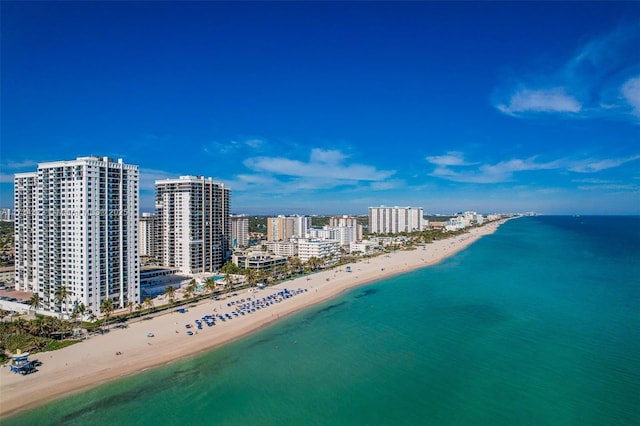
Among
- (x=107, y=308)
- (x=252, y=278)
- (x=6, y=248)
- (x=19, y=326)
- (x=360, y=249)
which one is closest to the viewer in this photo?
(x=19, y=326)

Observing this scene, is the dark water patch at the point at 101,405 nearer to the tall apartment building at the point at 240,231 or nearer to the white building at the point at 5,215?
the tall apartment building at the point at 240,231

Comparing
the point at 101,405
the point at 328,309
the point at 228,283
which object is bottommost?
the point at 101,405

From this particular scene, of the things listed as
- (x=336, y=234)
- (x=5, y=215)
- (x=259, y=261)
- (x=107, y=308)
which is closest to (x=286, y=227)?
(x=336, y=234)

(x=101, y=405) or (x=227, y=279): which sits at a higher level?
(x=227, y=279)

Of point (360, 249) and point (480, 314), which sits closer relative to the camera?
point (480, 314)

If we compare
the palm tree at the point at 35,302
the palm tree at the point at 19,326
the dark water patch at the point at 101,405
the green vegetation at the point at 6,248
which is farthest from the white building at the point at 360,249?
the dark water patch at the point at 101,405

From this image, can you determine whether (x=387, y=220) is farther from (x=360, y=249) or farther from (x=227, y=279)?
(x=227, y=279)

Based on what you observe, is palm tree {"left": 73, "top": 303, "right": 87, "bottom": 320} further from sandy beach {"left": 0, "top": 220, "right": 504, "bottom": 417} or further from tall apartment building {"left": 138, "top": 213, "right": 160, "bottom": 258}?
tall apartment building {"left": 138, "top": 213, "right": 160, "bottom": 258}
